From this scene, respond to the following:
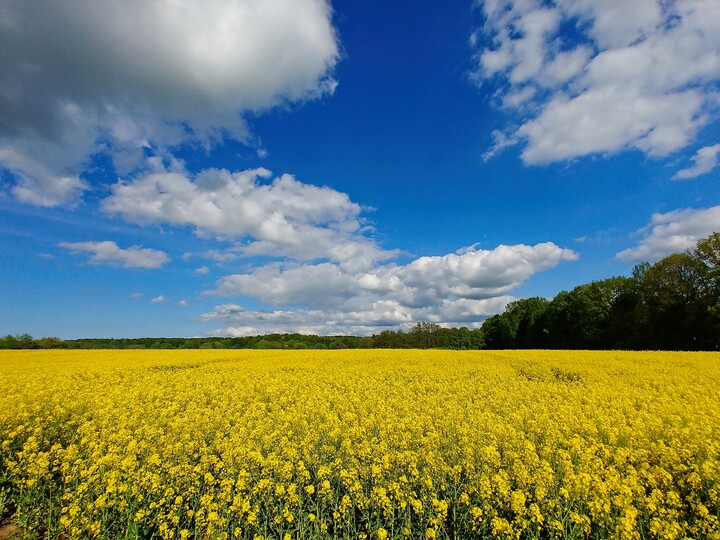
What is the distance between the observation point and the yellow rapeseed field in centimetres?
503

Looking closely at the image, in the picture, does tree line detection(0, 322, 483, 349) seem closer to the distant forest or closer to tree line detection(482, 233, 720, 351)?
the distant forest

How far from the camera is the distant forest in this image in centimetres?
4184

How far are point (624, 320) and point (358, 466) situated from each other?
62.4m

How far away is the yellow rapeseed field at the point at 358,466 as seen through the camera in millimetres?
5027

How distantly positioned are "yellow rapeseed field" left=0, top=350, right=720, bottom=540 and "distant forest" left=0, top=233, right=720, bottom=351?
137 ft

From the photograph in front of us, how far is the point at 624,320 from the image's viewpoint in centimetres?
5297

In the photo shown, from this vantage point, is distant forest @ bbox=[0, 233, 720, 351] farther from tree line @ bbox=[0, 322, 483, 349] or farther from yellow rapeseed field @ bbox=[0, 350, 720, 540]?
yellow rapeseed field @ bbox=[0, 350, 720, 540]

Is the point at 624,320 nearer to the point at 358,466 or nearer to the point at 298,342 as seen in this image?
the point at 298,342

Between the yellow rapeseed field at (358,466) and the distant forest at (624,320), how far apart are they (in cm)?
4162

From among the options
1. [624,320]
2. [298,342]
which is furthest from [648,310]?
[298,342]

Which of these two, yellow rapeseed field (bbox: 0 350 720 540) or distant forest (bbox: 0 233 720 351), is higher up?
distant forest (bbox: 0 233 720 351)

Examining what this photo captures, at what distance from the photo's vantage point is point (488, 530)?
5234mm

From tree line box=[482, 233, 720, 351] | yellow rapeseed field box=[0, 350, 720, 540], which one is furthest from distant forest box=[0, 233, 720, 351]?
yellow rapeseed field box=[0, 350, 720, 540]

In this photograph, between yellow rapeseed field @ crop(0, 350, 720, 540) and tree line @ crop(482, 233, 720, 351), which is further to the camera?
tree line @ crop(482, 233, 720, 351)
